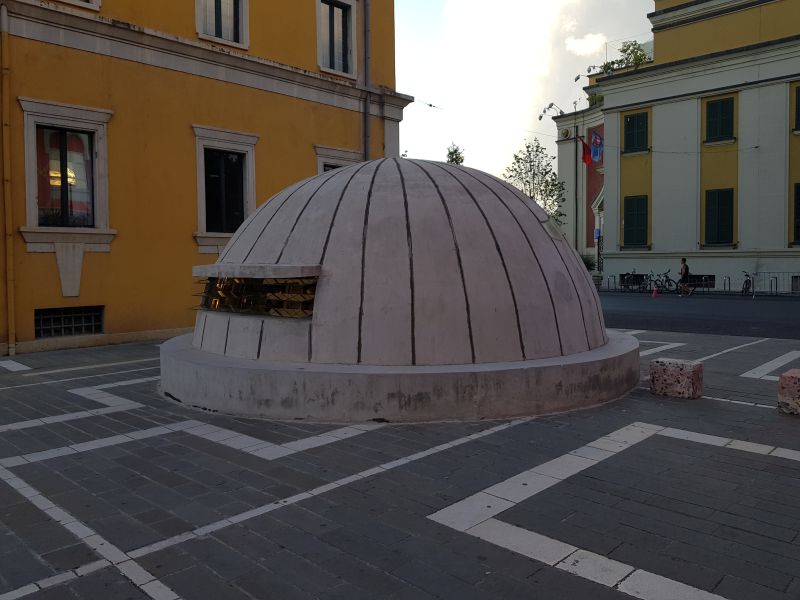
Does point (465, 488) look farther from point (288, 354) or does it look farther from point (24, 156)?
point (24, 156)

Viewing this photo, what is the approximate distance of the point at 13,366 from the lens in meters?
11.7

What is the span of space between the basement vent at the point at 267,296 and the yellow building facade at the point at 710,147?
2754 centimetres

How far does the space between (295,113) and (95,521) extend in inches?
620

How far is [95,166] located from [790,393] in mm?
13984

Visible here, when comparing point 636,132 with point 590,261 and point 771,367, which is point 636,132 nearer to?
point 590,261

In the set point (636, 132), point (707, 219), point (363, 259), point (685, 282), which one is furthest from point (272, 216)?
point (636, 132)

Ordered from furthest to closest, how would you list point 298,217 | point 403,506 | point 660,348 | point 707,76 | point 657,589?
1. point 707,76
2. point 660,348
3. point 298,217
4. point 403,506
5. point 657,589

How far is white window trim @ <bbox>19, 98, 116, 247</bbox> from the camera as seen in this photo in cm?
1330

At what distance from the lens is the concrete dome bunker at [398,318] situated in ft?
23.4

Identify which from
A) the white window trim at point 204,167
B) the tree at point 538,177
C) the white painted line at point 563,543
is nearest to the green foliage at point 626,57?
the tree at point 538,177

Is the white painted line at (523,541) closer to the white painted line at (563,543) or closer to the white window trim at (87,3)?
the white painted line at (563,543)

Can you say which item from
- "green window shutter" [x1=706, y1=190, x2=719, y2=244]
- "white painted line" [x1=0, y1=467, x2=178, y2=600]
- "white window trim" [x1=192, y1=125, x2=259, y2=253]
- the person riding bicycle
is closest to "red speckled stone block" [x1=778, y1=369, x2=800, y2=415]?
"white painted line" [x1=0, y1=467, x2=178, y2=600]

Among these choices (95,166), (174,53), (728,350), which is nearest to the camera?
(728,350)

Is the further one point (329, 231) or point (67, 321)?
point (67, 321)
